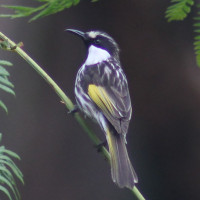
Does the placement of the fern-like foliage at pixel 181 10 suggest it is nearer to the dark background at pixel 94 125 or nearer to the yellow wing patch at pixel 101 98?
the yellow wing patch at pixel 101 98

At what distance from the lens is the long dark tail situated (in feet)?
7.15

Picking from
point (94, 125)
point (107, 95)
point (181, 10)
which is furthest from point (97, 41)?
point (181, 10)

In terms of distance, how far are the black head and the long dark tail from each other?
2.31 feet

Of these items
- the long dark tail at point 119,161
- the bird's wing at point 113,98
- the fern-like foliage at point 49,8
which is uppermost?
the bird's wing at point 113,98

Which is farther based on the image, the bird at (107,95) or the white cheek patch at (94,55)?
the white cheek patch at (94,55)

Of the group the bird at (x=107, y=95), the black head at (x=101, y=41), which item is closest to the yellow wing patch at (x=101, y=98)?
the bird at (x=107, y=95)

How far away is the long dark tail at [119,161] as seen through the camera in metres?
2.18

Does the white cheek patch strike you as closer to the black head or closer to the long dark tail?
the black head

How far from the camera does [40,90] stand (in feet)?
13.1

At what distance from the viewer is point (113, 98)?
2986 millimetres

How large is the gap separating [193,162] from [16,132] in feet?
3.95

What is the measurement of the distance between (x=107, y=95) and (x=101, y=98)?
8 centimetres

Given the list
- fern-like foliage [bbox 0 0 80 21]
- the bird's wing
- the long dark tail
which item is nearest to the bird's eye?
the bird's wing

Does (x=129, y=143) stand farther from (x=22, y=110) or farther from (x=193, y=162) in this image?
(x=22, y=110)
